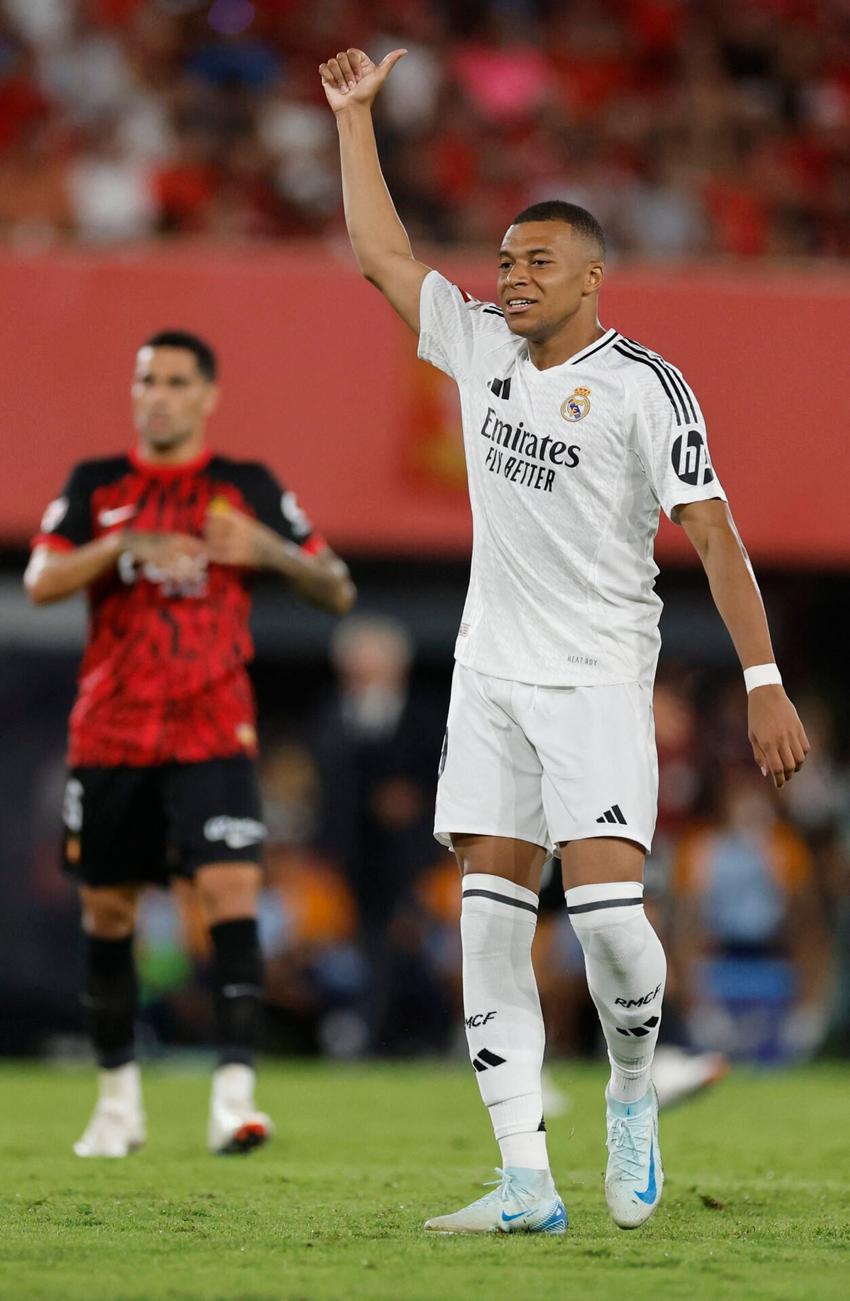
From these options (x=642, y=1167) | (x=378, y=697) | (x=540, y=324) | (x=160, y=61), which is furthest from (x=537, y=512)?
(x=160, y=61)

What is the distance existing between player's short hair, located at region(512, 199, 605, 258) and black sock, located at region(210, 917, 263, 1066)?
2542 mm

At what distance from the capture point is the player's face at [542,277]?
14.8ft

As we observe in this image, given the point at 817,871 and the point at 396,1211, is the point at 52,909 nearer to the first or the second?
the point at 817,871

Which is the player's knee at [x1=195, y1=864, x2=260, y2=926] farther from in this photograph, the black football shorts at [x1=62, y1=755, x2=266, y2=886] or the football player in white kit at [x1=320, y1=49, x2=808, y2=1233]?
the football player in white kit at [x1=320, y1=49, x2=808, y2=1233]

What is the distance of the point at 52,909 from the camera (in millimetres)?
11992

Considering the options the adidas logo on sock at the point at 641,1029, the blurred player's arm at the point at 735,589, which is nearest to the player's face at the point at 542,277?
the blurred player's arm at the point at 735,589

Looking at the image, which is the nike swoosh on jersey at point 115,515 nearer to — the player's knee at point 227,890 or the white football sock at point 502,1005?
the player's knee at point 227,890

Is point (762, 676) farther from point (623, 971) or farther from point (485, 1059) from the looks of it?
point (485, 1059)

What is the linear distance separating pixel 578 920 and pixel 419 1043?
287 inches

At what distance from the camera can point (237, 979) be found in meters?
6.25

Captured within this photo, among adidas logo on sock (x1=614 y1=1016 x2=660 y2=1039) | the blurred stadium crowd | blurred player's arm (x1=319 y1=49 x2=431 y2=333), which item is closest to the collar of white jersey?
blurred player's arm (x1=319 y1=49 x2=431 y2=333)

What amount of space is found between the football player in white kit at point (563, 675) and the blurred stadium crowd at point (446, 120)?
323 inches

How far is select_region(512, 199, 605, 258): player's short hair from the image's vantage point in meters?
4.59

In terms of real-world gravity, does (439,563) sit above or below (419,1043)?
above
